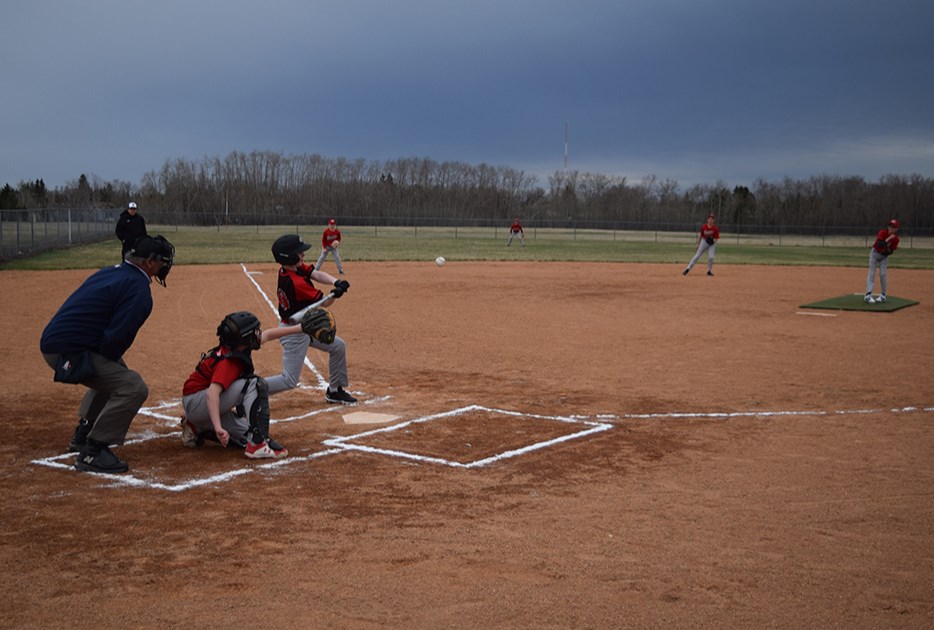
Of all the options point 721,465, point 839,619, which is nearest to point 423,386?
point 721,465

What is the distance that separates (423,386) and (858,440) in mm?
5288

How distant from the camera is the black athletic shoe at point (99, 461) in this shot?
7121 mm

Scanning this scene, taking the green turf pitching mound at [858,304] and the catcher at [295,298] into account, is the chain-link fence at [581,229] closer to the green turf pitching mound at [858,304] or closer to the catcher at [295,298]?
the green turf pitching mound at [858,304]

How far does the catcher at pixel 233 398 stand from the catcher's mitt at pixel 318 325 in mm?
700

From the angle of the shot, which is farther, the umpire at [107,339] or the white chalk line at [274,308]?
the white chalk line at [274,308]

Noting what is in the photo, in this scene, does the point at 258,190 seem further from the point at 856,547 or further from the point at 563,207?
the point at 856,547

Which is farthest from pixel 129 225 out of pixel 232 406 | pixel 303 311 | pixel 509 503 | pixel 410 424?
pixel 509 503

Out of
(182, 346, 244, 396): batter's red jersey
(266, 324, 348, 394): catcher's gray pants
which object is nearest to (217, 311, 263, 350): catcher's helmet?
(182, 346, 244, 396): batter's red jersey

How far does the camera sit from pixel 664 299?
23766mm

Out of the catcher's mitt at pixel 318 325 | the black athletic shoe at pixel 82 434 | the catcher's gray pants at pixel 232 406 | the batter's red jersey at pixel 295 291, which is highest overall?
the batter's red jersey at pixel 295 291

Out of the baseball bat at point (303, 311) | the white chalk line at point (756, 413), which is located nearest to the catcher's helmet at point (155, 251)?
the baseball bat at point (303, 311)

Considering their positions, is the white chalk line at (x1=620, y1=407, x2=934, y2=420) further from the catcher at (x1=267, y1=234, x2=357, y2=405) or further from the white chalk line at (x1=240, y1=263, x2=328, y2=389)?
the white chalk line at (x1=240, y1=263, x2=328, y2=389)

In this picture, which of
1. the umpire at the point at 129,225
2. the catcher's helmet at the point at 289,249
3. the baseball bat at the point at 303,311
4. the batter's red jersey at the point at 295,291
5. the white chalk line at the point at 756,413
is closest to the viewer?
the baseball bat at the point at 303,311

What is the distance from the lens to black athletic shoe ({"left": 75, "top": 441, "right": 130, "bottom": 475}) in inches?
280
